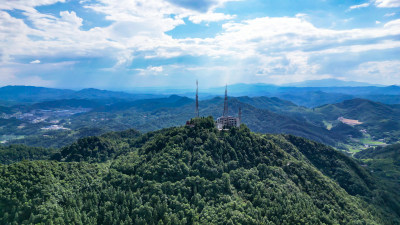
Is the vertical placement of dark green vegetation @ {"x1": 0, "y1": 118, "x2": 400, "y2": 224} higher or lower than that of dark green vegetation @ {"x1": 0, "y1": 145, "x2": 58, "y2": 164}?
higher

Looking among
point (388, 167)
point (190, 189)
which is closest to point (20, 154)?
point (190, 189)

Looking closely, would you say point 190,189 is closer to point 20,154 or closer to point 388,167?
point 20,154

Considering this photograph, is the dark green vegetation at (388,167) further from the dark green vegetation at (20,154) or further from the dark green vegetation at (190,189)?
the dark green vegetation at (20,154)

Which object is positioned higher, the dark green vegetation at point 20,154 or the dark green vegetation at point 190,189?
the dark green vegetation at point 190,189

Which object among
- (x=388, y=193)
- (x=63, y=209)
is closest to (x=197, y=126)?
(x=63, y=209)

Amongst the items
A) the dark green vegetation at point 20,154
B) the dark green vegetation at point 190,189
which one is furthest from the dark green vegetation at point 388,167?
the dark green vegetation at point 20,154

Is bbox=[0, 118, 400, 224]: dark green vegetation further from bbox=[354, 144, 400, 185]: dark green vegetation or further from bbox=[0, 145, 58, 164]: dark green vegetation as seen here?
bbox=[0, 145, 58, 164]: dark green vegetation

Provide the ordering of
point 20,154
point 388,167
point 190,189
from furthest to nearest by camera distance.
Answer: point 388,167
point 20,154
point 190,189

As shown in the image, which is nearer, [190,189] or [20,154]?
[190,189]

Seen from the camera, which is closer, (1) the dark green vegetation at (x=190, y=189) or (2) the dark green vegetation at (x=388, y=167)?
(1) the dark green vegetation at (x=190, y=189)

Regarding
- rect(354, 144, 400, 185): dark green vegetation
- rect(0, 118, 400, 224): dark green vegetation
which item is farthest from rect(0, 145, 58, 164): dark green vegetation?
Answer: rect(354, 144, 400, 185): dark green vegetation
